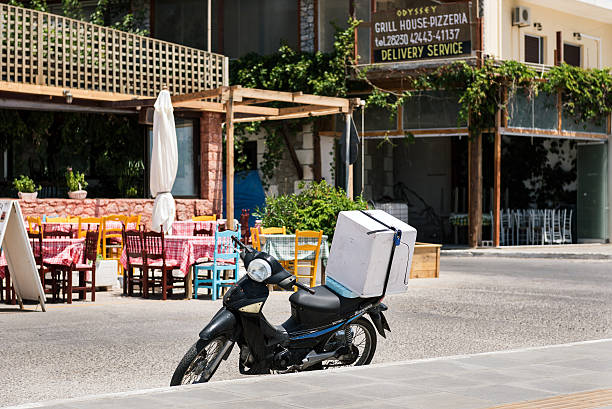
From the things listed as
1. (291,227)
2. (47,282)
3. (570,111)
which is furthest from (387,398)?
(570,111)

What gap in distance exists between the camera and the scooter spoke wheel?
287 inches

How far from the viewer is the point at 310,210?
1488cm

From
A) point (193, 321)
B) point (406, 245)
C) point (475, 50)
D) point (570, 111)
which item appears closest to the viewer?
point (406, 245)

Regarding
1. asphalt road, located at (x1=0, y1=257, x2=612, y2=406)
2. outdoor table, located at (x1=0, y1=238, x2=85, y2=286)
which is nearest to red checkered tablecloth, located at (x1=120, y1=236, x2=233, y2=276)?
asphalt road, located at (x1=0, y1=257, x2=612, y2=406)

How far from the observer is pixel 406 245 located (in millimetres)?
7742

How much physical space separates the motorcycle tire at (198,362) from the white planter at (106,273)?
24.0 feet

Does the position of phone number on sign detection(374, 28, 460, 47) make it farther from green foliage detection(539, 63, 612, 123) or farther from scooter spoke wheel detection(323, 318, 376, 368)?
scooter spoke wheel detection(323, 318, 376, 368)

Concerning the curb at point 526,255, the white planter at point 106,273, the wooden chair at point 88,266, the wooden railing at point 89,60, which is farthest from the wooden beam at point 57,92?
the curb at point 526,255

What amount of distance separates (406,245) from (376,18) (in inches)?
668

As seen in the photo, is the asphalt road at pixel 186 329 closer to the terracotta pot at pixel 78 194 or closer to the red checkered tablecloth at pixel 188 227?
the red checkered tablecloth at pixel 188 227

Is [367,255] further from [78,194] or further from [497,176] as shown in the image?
[497,176]

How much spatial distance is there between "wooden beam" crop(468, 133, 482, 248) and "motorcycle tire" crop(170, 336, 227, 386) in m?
17.5

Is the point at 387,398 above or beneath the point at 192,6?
beneath

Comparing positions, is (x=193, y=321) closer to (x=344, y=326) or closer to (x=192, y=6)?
(x=344, y=326)
